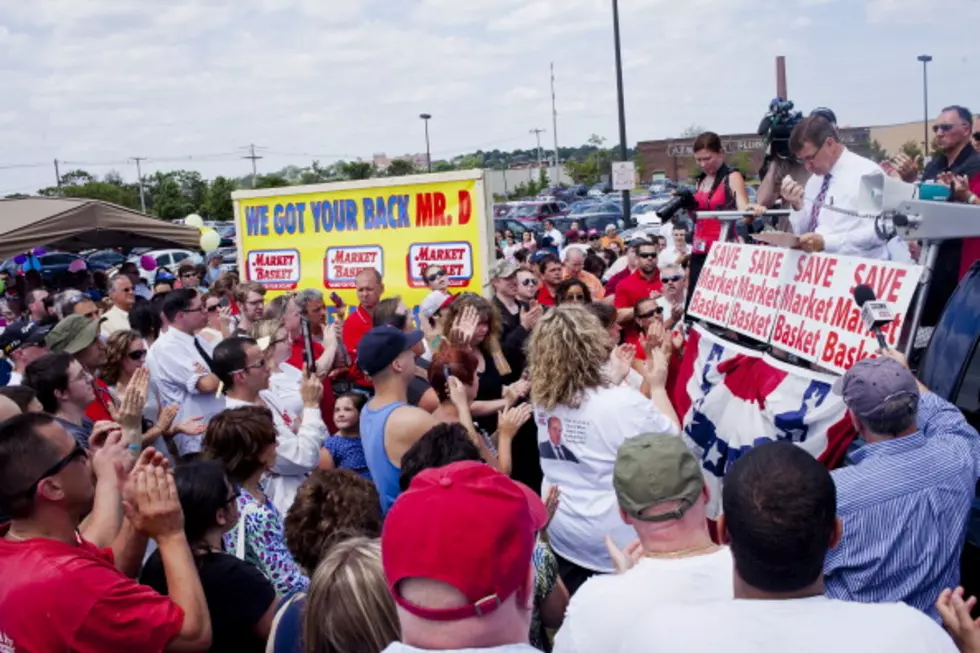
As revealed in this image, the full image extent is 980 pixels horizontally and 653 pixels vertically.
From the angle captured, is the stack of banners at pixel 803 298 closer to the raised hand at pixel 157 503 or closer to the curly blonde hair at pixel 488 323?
the curly blonde hair at pixel 488 323

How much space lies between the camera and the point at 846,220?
4688 mm

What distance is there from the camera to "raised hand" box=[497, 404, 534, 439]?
4539mm

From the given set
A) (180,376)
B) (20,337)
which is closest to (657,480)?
(180,376)

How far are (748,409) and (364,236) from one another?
21.2ft

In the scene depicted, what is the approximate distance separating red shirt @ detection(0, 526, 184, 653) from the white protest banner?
2.59 meters

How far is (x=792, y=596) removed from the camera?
1.97 meters

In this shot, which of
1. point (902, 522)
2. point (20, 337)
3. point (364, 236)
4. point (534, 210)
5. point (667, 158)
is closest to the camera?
point (902, 522)

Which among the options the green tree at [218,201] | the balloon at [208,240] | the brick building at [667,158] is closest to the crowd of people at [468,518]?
the balloon at [208,240]

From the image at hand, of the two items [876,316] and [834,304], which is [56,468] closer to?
[876,316]

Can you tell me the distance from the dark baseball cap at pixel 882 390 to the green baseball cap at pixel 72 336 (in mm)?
4410

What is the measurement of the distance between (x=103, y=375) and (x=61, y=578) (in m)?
3.49

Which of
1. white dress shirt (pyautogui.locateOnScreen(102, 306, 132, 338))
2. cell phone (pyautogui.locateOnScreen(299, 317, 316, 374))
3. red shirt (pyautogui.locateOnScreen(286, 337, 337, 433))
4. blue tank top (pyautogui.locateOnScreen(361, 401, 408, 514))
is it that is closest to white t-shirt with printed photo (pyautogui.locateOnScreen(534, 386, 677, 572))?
blue tank top (pyautogui.locateOnScreen(361, 401, 408, 514))

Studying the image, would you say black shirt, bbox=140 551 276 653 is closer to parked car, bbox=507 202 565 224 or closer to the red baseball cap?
the red baseball cap

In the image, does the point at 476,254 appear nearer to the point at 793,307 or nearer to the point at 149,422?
the point at 149,422
